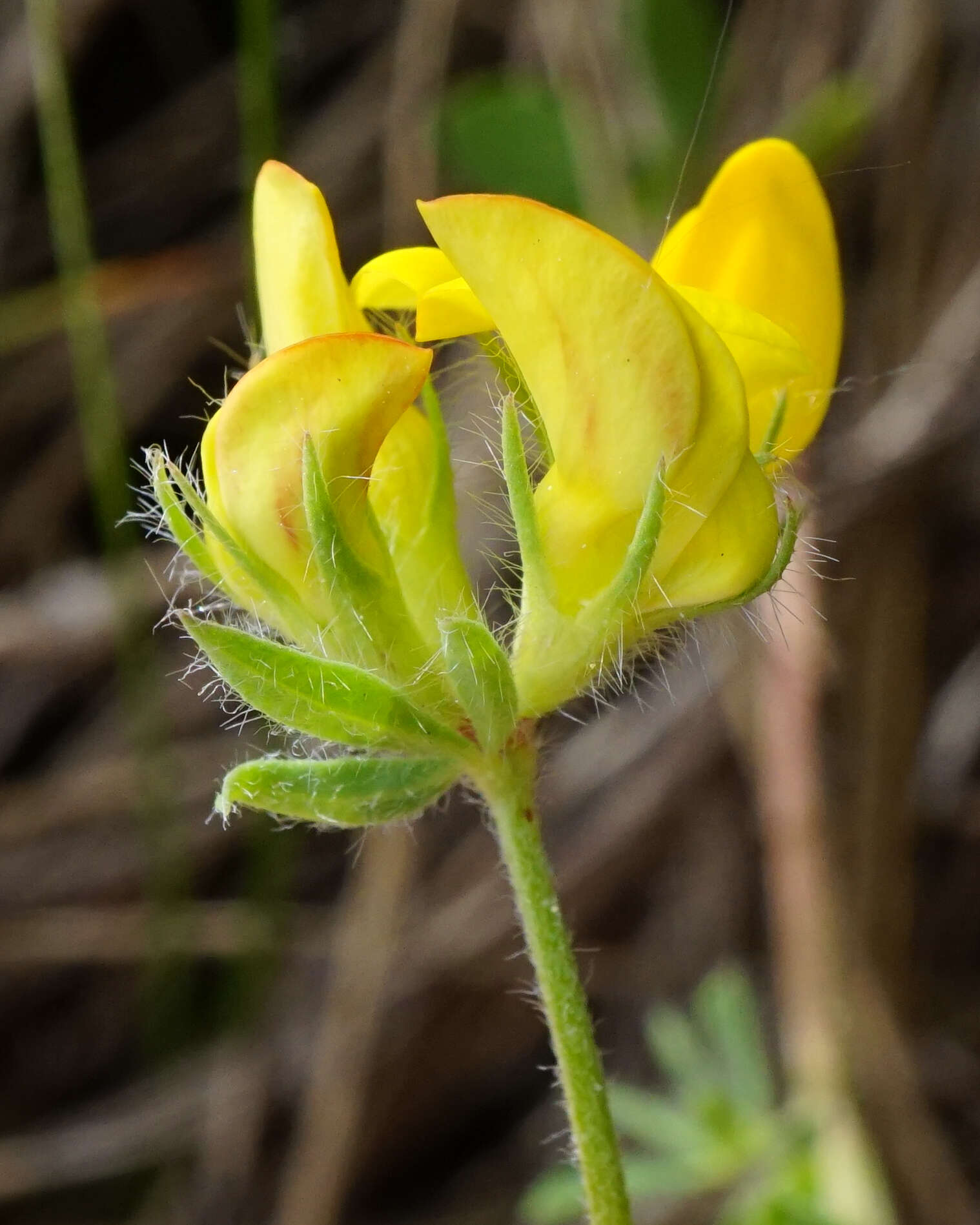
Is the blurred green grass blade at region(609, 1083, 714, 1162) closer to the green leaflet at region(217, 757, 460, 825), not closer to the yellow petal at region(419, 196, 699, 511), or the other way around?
the green leaflet at region(217, 757, 460, 825)

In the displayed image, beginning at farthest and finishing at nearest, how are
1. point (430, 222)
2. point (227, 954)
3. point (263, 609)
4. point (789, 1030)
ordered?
point (227, 954)
point (789, 1030)
point (263, 609)
point (430, 222)

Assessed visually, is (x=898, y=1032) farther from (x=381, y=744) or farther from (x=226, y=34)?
(x=226, y=34)

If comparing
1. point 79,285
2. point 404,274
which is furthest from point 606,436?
point 79,285

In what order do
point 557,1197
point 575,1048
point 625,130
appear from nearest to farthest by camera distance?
point 575,1048
point 557,1197
point 625,130

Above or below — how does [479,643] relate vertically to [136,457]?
below

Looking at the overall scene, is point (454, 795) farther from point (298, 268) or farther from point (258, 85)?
point (298, 268)

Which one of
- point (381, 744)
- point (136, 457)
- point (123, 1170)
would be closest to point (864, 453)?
point (136, 457)

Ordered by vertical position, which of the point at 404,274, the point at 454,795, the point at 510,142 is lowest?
the point at 404,274
